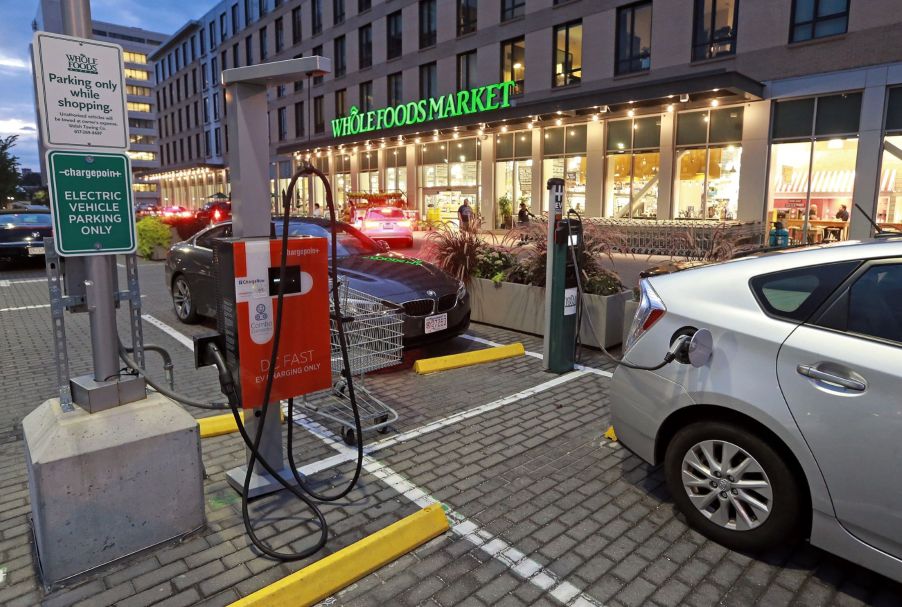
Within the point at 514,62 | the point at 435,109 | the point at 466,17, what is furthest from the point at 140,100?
the point at 514,62

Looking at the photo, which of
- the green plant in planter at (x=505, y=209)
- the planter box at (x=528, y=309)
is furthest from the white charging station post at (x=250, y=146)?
the green plant in planter at (x=505, y=209)

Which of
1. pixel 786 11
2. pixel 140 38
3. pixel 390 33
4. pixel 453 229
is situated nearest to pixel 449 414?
pixel 453 229

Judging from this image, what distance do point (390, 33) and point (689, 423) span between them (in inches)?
1370

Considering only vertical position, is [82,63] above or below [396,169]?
below

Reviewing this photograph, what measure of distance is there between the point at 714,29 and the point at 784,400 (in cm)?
2123

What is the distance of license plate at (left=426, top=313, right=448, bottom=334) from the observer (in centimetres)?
640

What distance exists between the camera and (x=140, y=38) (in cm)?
11694

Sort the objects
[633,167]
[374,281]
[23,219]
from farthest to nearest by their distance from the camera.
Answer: [633,167]
[23,219]
[374,281]

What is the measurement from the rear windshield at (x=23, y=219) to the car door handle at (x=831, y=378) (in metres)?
17.4

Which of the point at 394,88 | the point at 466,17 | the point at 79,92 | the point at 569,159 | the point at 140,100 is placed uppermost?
the point at 140,100

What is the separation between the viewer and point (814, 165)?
18344 mm

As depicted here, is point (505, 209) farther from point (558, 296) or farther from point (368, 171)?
point (558, 296)

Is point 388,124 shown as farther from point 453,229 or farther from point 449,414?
point 449,414

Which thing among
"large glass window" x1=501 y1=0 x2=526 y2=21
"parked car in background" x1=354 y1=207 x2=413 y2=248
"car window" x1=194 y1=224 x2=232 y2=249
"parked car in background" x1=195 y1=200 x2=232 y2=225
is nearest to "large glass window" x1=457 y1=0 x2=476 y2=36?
"large glass window" x1=501 y1=0 x2=526 y2=21
